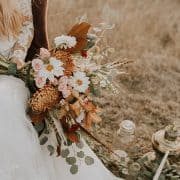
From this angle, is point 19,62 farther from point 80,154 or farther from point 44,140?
Answer: point 80,154

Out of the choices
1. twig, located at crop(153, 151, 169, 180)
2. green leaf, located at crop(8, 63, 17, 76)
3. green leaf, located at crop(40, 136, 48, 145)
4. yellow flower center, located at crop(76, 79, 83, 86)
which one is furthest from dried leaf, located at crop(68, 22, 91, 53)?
twig, located at crop(153, 151, 169, 180)

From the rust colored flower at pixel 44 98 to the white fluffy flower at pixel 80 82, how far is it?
2.5 inches

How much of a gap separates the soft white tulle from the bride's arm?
0.16 meters

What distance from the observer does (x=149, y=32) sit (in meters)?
2.18

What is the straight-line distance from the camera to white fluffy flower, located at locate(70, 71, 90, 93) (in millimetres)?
1893

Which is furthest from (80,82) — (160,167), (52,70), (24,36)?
(160,167)

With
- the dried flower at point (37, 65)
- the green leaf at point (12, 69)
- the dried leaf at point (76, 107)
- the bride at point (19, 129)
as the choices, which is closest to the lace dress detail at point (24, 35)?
the bride at point (19, 129)

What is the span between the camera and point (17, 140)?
1822mm

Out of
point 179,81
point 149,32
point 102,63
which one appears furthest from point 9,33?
point 179,81

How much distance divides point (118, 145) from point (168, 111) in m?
0.24

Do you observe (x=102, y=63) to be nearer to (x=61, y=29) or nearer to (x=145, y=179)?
(x=61, y=29)

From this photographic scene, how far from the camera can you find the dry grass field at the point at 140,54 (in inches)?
85.0

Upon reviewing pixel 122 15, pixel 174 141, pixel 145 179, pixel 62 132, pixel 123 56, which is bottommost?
pixel 145 179

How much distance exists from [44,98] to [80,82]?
13 cm
